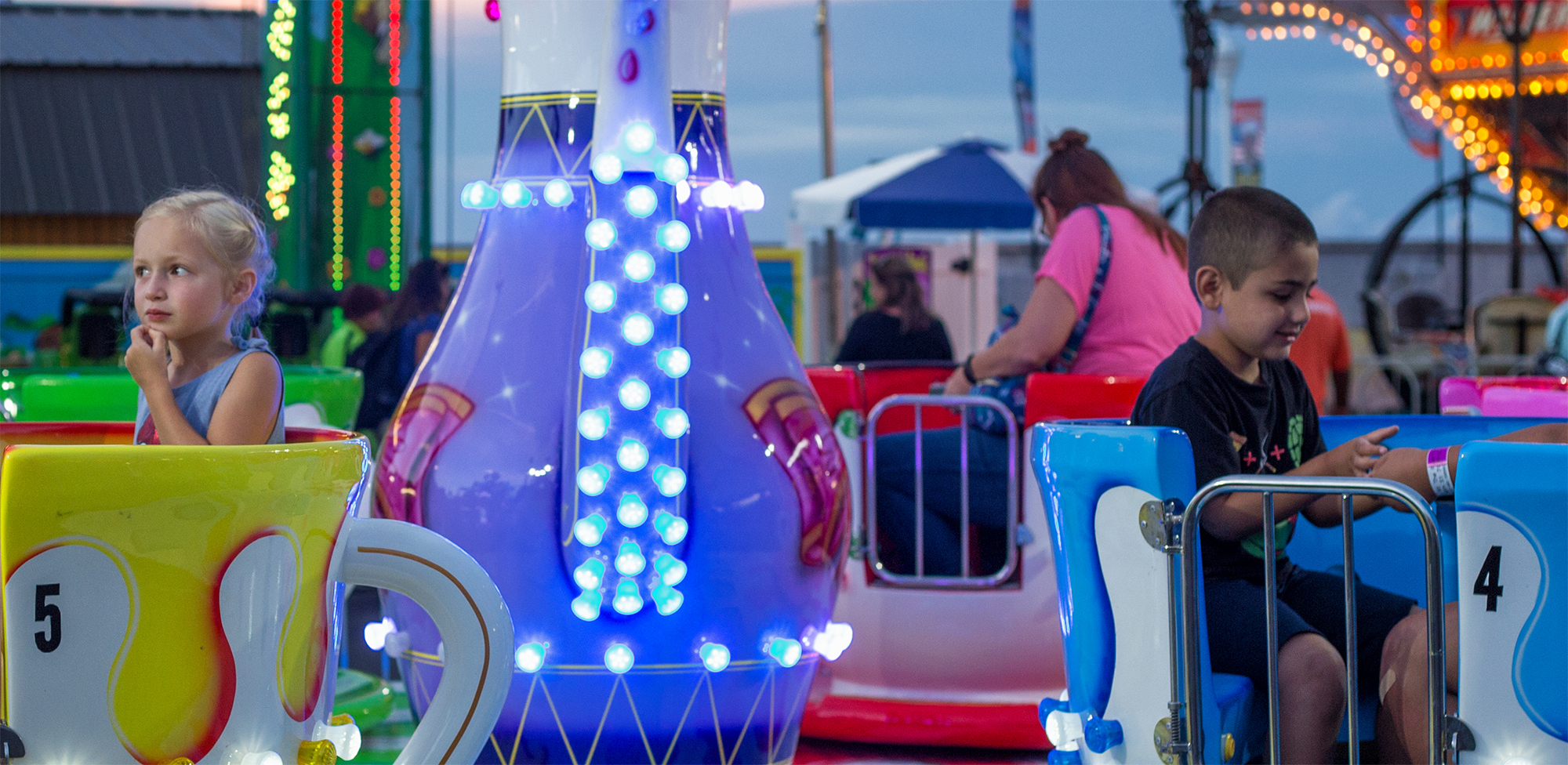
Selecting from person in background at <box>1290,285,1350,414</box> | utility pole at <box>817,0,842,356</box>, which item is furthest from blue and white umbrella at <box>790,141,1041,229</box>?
person in background at <box>1290,285,1350,414</box>

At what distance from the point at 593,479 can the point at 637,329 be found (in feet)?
0.64

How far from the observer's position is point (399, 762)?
0.94m

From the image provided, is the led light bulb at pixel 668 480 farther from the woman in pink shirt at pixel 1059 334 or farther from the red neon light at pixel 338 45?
the red neon light at pixel 338 45

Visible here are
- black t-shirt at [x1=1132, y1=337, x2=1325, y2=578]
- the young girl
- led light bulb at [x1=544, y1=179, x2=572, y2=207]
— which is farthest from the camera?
led light bulb at [x1=544, y1=179, x2=572, y2=207]

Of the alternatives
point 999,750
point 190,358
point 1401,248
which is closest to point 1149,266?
point 999,750

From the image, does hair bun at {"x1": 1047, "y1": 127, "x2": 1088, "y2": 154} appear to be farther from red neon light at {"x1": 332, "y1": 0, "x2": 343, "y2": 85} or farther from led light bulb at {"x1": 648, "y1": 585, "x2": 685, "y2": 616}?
red neon light at {"x1": 332, "y1": 0, "x2": 343, "y2": 85}

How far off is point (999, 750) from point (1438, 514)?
4.32 ft

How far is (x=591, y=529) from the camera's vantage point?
70.7 inches

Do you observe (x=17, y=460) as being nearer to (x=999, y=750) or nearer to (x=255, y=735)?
(x=255, y=735)

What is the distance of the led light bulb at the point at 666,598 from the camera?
182cm

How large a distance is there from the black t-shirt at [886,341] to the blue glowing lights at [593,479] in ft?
10.0

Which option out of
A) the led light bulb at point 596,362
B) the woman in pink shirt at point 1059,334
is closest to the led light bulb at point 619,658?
the led light bulb at point 596,362

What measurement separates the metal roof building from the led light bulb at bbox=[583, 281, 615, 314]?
19360 millimetres

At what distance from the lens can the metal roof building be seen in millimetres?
20094
